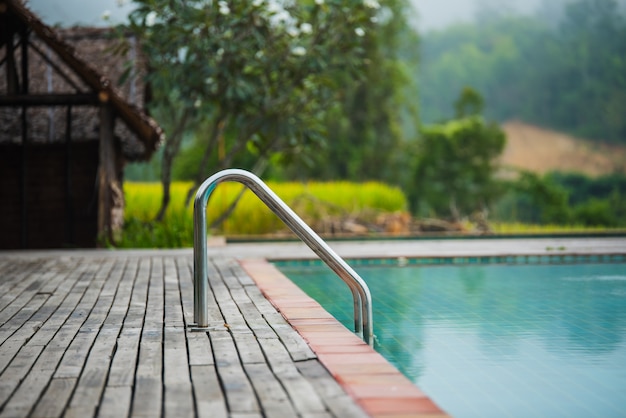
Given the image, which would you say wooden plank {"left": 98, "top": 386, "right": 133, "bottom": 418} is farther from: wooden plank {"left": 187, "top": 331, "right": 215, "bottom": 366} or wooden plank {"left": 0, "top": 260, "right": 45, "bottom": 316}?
wooden plank {"left": 0, "top": 260, "right": 45, "bottom": 316}

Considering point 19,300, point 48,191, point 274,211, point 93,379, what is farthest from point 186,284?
point 48,191

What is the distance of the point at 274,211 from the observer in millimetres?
3670

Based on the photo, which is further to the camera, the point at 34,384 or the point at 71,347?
the point at 71,347

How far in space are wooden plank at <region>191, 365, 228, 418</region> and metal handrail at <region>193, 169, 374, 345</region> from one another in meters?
0.74

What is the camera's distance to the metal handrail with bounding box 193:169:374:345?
3.52 metres

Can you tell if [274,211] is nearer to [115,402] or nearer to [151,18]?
[115,402]

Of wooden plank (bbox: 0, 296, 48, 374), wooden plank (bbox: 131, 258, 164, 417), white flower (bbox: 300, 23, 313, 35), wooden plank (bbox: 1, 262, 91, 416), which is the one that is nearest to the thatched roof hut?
white flower (bbox: 300, 23, 313, 35)

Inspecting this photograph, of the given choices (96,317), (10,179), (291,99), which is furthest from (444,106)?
(96,317)

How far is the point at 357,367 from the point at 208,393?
0.58m

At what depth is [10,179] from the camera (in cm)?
920

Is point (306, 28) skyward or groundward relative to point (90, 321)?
skyward

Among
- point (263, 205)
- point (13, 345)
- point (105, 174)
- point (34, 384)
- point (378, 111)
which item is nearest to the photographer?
point (34, 384)

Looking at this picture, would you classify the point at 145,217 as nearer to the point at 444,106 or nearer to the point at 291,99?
the point at 291,99

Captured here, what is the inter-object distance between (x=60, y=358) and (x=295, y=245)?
6094 millimetres
